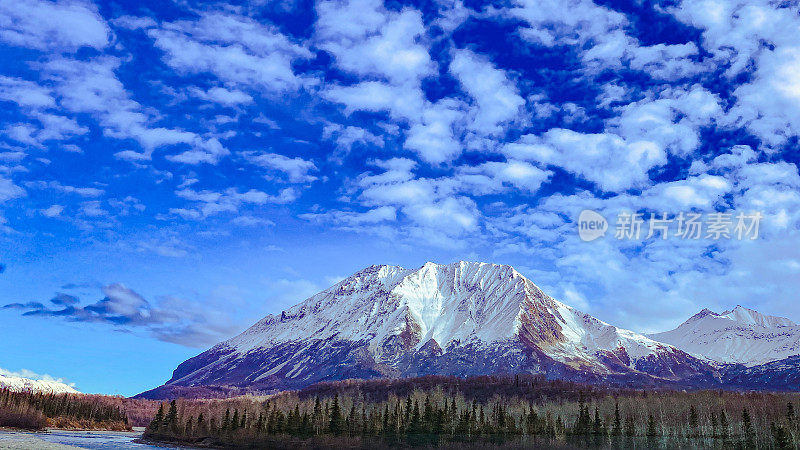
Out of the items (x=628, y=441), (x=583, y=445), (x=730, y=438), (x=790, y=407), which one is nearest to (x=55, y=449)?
(x=583, y=445)

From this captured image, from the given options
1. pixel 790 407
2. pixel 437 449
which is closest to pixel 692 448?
pixel 790 407

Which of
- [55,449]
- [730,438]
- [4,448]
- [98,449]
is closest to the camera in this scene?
[4,448]

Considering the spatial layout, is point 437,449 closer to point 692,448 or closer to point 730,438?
point 692,448

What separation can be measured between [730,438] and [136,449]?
577 ft

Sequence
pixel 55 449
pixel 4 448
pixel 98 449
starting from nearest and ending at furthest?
pixel 4 448, pixel 55 449, pixel 98 449

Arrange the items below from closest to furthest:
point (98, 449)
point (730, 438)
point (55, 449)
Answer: point (55, 449) → point (98, 449) → point (730, 438)

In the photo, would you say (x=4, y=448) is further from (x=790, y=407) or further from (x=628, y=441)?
(x=790, y=407)

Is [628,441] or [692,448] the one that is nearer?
[692,448]

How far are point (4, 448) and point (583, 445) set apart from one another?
149890 mm

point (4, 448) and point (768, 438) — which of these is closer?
point (4, 448)

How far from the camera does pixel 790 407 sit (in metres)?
194

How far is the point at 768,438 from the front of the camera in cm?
18125

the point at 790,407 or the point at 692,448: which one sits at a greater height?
the point at 790,407

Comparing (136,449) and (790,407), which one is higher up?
(790,407)
